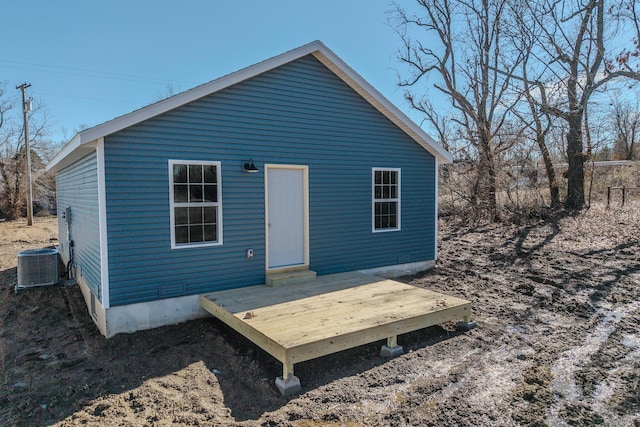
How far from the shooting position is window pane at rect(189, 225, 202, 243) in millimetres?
5711

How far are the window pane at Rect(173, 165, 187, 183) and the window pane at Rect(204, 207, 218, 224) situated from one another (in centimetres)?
54

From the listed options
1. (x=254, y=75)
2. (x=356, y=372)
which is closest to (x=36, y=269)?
(x=254, y=75)

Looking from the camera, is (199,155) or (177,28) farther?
(177,28)

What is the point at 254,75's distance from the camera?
607 centimetres

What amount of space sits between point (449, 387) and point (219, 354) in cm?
262

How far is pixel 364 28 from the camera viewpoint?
1428 centimetres

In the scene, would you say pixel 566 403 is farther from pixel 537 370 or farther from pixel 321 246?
pixel 321 246

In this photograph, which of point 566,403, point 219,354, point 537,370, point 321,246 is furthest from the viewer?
point 321,246

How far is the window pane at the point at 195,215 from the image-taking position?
18.7 ft

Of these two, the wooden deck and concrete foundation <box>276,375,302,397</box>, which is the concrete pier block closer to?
→ the wooden deck

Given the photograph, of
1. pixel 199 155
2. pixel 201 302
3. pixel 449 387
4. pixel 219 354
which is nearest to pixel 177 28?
pixel 199 155

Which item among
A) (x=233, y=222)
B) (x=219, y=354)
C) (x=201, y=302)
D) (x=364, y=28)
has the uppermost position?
(x=364, y=28)

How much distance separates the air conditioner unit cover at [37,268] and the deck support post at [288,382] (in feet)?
20.6

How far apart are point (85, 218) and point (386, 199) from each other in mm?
5580
